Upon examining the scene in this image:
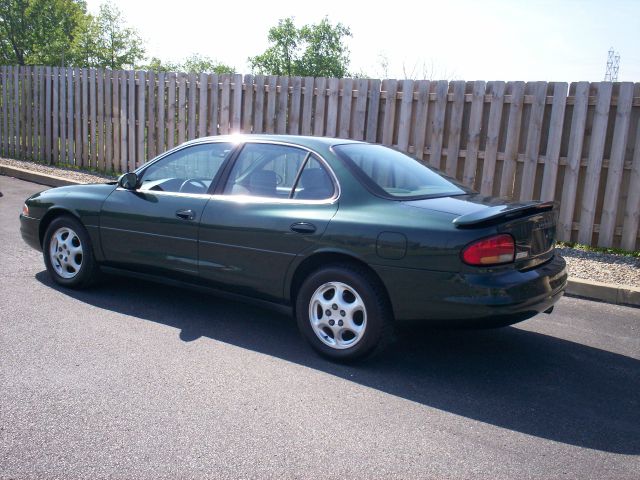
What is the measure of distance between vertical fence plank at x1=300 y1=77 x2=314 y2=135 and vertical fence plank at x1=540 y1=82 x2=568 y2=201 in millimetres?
3881

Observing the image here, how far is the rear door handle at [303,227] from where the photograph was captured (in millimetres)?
4430

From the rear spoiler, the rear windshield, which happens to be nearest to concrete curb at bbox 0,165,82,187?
the rear windshield

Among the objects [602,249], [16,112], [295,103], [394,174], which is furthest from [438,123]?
[16,112]

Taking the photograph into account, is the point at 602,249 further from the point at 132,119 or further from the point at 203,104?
the point at 132,119

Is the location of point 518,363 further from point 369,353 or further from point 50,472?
point 50,472

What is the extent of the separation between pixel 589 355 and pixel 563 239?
3.93 m

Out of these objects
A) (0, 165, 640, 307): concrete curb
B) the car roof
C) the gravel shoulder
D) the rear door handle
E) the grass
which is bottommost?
(0, 165, 640, 307): concrete curb

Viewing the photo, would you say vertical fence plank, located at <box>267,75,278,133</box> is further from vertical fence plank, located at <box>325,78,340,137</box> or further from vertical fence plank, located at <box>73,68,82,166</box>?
vertical fence plank, located at <box>73,68,82,166</box>

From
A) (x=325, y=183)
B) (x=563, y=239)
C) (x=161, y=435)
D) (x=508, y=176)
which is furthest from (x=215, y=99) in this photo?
(x=161, y=435)

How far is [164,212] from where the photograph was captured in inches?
206

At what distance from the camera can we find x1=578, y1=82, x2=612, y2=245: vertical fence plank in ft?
25.9

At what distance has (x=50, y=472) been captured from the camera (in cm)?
287

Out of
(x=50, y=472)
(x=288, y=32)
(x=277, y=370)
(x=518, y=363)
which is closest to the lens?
(x=50, y=472)

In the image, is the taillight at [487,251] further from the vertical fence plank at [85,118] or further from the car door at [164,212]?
the vertical fence plank at [85,118]
